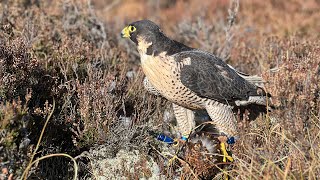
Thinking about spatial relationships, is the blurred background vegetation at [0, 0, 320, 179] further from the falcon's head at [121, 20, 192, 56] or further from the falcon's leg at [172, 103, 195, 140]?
the falcon's head at [121, 20, 192, 56]

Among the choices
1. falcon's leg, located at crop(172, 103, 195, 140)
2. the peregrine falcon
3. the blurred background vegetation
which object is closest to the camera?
the blurred background vegetation

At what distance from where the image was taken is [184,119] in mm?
4879

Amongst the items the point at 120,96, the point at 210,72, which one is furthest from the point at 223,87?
the point at 120,96

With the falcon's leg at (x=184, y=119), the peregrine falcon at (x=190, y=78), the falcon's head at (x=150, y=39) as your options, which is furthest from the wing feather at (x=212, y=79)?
the falcon's leg at (x=184, y=119)

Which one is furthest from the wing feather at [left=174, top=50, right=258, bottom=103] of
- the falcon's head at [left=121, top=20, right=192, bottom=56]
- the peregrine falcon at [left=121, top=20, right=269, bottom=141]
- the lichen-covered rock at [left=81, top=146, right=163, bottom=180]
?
the lichen-covered rock at [left=81, top=146, right=163, bottom=180]

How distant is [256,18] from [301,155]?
6695 millimetres

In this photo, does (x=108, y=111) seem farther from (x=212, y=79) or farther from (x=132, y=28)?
(x=212, y=79)

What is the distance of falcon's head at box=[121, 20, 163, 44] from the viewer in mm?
4520

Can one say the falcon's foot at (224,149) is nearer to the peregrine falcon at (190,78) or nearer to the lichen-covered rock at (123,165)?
the peregrine falcon at (190,78)

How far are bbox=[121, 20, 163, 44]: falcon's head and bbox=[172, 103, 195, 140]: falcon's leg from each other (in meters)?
0.75

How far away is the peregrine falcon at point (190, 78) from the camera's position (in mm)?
4406

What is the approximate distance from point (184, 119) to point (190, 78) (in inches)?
23.6

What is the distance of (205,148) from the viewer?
14.4ft

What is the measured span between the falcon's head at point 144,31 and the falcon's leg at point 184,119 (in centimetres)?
75
